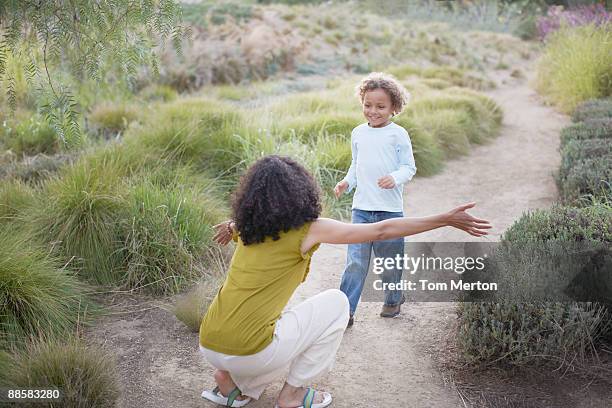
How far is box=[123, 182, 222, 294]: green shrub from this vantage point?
4539 millimetres

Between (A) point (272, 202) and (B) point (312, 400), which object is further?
(B) point (312, 400)

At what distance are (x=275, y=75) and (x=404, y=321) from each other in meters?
9.61

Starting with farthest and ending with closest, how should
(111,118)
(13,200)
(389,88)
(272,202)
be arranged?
(111,118)
(13,200)
(389,88)
(272,202)

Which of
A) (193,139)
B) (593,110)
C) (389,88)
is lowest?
(593,110)

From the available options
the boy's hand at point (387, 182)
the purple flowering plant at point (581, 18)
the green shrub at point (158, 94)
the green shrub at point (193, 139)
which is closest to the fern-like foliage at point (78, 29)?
the boy's hand at point (387, 182)

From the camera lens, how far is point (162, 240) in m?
4.61

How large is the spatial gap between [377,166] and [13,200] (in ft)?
9.11

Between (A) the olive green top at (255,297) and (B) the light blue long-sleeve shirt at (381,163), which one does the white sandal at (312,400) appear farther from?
(B) the light blue long-sleeve shirt at (381,163)

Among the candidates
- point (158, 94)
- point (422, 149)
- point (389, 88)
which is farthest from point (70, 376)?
point (158, 94)

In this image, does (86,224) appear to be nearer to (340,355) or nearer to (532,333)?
(340,355)

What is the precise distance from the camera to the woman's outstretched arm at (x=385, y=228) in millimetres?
2848

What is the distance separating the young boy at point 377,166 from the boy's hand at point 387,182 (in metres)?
0.13

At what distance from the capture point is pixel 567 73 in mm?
10375

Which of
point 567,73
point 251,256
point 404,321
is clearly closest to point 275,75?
point 567,73
